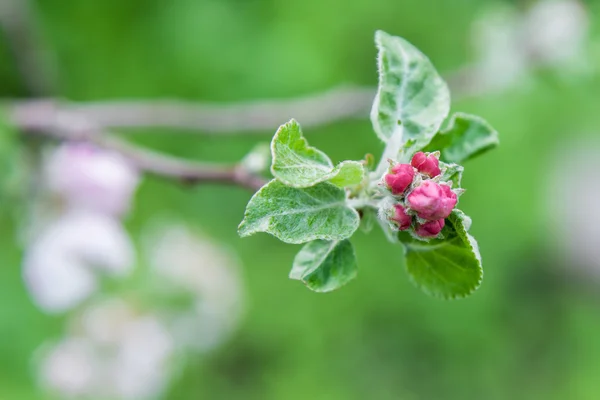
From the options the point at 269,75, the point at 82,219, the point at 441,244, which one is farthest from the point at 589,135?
the point at 441,244

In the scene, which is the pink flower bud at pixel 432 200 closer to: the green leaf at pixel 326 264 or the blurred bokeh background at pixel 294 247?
the green leaf at pixel 326 264

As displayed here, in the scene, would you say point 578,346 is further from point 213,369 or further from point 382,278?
point 213,369

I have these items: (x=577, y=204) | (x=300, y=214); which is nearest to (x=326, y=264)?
(x=300, y=214)

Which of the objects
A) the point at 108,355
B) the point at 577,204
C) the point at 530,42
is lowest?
the point at 108,355

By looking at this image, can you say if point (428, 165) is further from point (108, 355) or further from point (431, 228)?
point (108, 355)

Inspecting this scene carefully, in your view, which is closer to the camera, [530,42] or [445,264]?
[445,264]

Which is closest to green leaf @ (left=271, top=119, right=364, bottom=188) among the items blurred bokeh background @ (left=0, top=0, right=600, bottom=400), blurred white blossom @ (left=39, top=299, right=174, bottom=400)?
blurred bokeh background @ (left=0, top=0, right=600, bottom=400)
